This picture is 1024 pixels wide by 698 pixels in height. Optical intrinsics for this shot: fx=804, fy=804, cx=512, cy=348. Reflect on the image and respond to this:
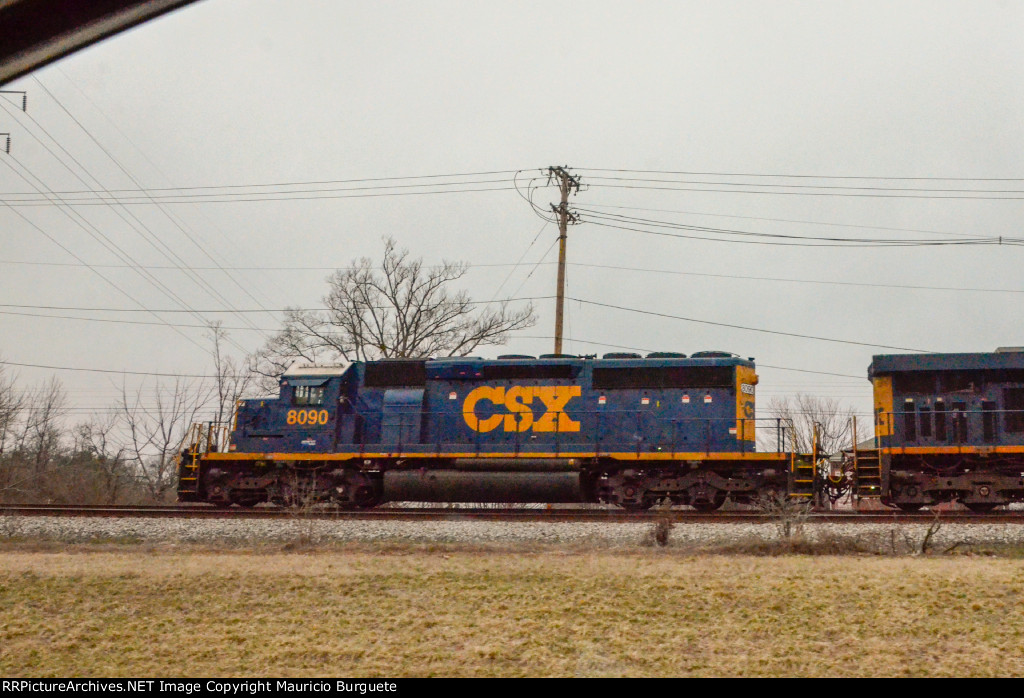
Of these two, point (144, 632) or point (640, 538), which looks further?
point (640, 538)

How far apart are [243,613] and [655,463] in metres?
11.1

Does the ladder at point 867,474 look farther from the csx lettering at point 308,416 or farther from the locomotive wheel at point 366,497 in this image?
the csx lettering at point 308,416

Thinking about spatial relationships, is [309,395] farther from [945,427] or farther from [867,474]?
[945,427]

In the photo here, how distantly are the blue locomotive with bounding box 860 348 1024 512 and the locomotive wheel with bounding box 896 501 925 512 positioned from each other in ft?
0.07

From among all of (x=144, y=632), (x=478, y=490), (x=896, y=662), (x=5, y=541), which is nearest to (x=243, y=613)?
(x=144, y=632)

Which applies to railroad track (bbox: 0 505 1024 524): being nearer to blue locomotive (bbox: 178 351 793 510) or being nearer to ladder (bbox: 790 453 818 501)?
ladder (bbox: 790 453 818 501)

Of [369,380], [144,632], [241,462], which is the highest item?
[369,380]

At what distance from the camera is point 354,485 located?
1836 centimetres

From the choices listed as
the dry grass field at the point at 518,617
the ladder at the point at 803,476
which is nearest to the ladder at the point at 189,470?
the dry grass field at the point at 518,617

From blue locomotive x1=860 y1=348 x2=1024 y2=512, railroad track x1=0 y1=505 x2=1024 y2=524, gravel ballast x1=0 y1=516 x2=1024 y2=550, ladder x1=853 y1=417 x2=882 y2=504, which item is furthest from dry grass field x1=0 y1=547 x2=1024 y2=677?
blue locomotive x1=860 y1=348 x2=1024 y2=512

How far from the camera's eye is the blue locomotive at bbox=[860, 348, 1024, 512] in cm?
1617

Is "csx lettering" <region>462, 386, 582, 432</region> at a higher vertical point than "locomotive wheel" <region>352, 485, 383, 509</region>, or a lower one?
higher

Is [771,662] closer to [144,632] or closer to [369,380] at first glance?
[144,632]
